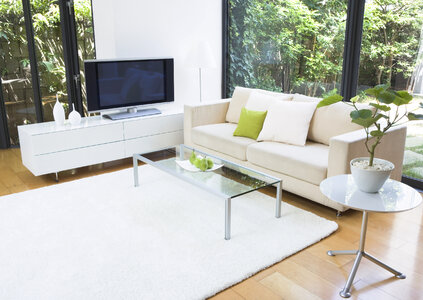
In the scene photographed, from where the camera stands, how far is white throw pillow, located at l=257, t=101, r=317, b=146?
382 cm

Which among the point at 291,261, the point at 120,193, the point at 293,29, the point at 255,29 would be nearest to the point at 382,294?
the point at 291,261

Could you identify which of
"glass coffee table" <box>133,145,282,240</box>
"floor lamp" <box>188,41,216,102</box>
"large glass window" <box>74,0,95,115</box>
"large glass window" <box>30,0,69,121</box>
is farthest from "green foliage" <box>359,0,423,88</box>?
"large glass window" <box>30,0,69,121</box>

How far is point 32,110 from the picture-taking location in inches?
207

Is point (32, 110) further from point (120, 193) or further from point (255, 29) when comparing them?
point (255, 29)

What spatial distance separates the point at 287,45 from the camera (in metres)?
4.93

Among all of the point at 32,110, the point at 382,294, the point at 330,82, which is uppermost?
the point at 330,82

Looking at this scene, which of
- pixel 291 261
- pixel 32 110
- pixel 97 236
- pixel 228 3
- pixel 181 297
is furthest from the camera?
pixel 228 3

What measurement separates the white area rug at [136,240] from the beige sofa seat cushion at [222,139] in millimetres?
534

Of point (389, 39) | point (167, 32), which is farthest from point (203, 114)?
point (389, 39)

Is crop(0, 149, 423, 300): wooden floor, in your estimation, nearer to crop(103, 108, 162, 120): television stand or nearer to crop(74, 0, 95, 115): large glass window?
crop(103, 108, 162, 120): television stand

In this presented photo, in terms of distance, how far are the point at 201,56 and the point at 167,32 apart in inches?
21.0

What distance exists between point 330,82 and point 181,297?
3.08 m

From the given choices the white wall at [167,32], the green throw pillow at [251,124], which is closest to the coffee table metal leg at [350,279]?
the green throw pillow at [251,124]

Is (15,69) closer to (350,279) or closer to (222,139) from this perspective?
(222,139)
